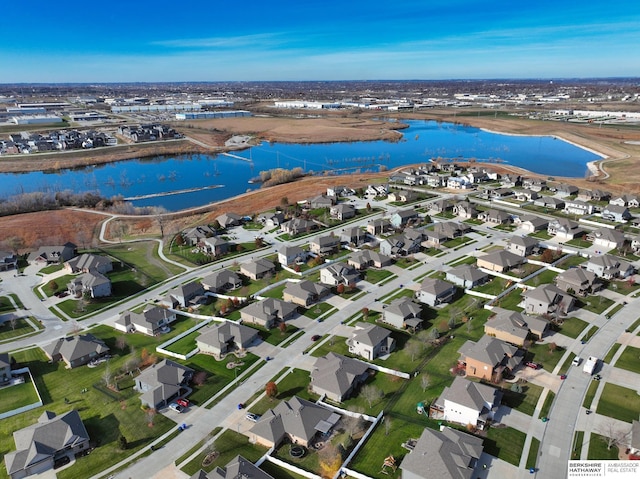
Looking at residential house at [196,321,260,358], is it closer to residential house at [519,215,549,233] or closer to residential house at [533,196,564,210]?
residential house at [519,215,549,233]

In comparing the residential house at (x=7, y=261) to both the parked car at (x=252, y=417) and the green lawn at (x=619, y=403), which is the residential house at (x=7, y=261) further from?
the green lawn at (x=619, y=403)

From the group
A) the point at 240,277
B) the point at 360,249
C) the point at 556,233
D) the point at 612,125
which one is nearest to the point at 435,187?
the point at 556,233

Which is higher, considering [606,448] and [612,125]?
[612,125]

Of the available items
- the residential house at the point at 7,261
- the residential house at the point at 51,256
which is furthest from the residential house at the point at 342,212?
the residential house at the point at 7,261

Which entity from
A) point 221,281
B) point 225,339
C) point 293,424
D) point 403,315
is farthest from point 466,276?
point 221,281

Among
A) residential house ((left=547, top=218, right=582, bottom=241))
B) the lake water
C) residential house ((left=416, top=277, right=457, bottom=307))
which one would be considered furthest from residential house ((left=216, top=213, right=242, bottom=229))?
residential house ((left=547, top=218, right=582, bottom=241))

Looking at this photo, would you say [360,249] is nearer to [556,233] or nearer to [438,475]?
[556,233]
